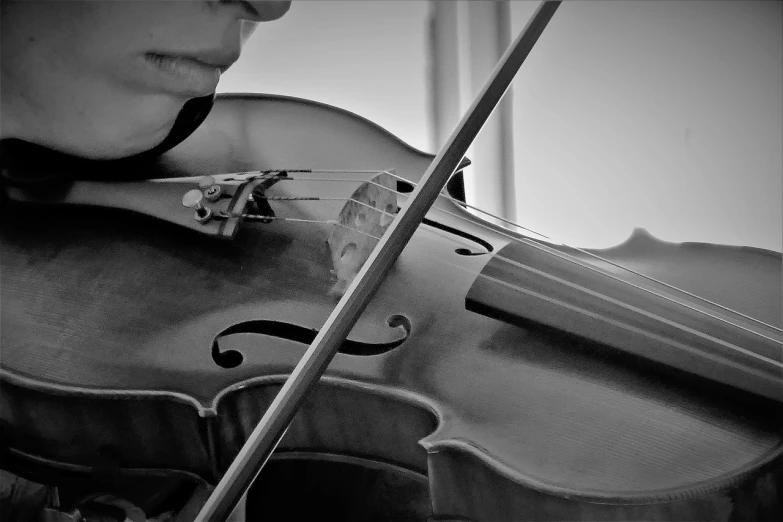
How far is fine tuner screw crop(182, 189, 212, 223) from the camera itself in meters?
0.69

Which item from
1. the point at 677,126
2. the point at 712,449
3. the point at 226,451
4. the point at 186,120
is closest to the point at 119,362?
the point at 226,451

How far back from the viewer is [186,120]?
80 centimetres

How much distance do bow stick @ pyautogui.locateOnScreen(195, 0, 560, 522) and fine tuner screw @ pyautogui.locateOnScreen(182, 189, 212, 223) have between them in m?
0.23

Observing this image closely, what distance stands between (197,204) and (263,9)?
24cm

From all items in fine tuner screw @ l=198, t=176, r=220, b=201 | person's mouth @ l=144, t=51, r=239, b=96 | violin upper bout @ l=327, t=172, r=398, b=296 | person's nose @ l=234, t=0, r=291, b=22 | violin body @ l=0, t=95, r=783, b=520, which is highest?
person's nose @ l=234, t=0, r=291, b=22

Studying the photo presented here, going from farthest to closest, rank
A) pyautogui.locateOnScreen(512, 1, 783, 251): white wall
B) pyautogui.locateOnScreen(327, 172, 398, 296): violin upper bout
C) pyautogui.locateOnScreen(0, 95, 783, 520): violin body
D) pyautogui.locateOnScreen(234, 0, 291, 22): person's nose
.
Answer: pyautogui.locateOnScreen(512, 1, 783, 251): white wall
pyautogui.locateOnScreen(234, 0, 291, 22): person's nose
pyautogui.locateOnScreen(327, 172, 398, 296): violin upper bout
pyautogui.locateOnScreen(0, 95, 783, 520): violin body

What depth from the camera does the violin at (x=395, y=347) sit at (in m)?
0.45

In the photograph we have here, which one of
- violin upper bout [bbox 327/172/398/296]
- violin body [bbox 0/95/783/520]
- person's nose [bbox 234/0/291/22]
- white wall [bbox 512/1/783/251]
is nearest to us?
violin body [bbox 0/95/783/520]

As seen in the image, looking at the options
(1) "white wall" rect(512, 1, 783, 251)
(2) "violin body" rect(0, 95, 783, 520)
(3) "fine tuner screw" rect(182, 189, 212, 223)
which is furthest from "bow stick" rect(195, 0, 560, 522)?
(1) "white wall" rect(512, 1, 783, 251)

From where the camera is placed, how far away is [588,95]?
103cm

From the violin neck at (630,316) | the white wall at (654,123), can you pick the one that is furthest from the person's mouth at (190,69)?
the white wall at (654,123)

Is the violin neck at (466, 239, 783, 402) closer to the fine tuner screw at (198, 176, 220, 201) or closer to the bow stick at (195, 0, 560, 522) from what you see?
the bow stick at (195, 0, 560, 522)

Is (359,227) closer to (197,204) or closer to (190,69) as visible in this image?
(197,204)

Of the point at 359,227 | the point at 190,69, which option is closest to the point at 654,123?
the point at 359,227
